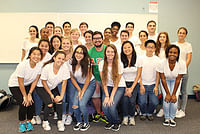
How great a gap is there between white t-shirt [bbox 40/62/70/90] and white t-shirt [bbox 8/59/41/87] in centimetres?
11

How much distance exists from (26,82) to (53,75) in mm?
408

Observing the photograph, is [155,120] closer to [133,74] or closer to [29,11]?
[133,74]

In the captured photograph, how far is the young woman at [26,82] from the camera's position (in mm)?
2451

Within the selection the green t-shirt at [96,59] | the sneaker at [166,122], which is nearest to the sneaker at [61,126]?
the green t-shirt at [96,59]

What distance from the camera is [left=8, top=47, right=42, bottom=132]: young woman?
2.45 meters

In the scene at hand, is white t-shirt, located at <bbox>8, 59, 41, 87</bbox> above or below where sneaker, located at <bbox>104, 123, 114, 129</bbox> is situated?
above

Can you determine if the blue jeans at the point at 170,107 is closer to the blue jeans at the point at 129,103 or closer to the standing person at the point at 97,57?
the blue jeans at the point at 129,103

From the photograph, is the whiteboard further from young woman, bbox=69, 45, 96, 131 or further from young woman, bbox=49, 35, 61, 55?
young woman, bbox=69, 45, 96, 131

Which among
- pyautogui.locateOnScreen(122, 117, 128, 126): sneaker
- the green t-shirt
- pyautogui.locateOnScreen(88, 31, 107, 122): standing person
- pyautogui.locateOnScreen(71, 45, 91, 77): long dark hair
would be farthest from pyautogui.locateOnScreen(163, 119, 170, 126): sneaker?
pyautogui.locateOnScreen(71, 45, 91, 77): long dark hair

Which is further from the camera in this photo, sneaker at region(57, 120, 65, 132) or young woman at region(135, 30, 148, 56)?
young woman at region(135, 30, 148, 56)

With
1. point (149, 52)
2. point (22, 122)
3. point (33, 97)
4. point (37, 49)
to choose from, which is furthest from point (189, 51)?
point (22, 122)

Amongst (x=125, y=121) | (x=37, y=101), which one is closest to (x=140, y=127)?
(x=125, y=121)

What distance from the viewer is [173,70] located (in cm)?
269

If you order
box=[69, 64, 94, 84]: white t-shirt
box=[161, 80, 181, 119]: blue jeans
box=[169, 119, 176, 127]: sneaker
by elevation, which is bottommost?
box=[169, 119, 176, 127]: sneaker
